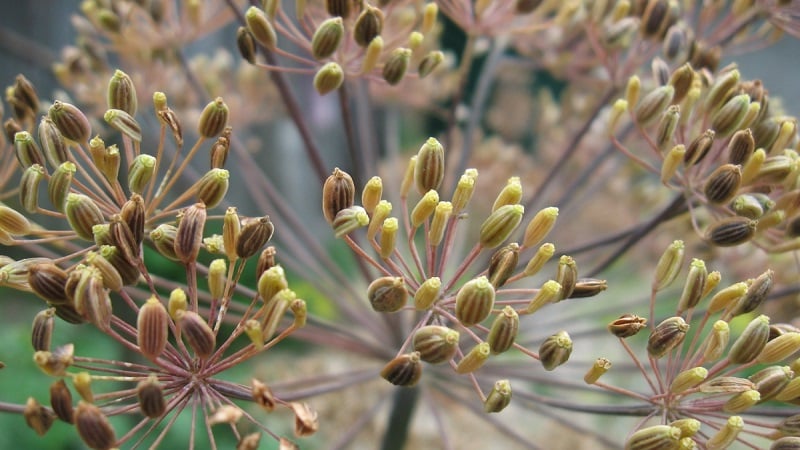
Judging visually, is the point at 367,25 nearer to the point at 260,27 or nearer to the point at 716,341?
the point at 260,27

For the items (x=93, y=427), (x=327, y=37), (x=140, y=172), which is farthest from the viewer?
(x=327, y=37)

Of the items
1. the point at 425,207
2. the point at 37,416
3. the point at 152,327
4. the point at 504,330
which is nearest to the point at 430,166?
the point at 425,207

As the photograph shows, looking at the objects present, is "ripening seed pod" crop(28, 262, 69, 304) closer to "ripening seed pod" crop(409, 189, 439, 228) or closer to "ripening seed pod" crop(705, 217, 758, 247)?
"ripening seed pod" crop(409, 189, 439, 228)

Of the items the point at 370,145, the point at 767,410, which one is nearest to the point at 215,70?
the point at 370,145

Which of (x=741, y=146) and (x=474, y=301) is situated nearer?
(x=474, y=301)

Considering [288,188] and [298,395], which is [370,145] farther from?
[288,188]

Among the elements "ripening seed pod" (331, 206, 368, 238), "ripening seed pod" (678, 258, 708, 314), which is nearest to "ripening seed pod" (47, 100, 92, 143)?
"ripening seed pod" (331, 206, 368, 238)
